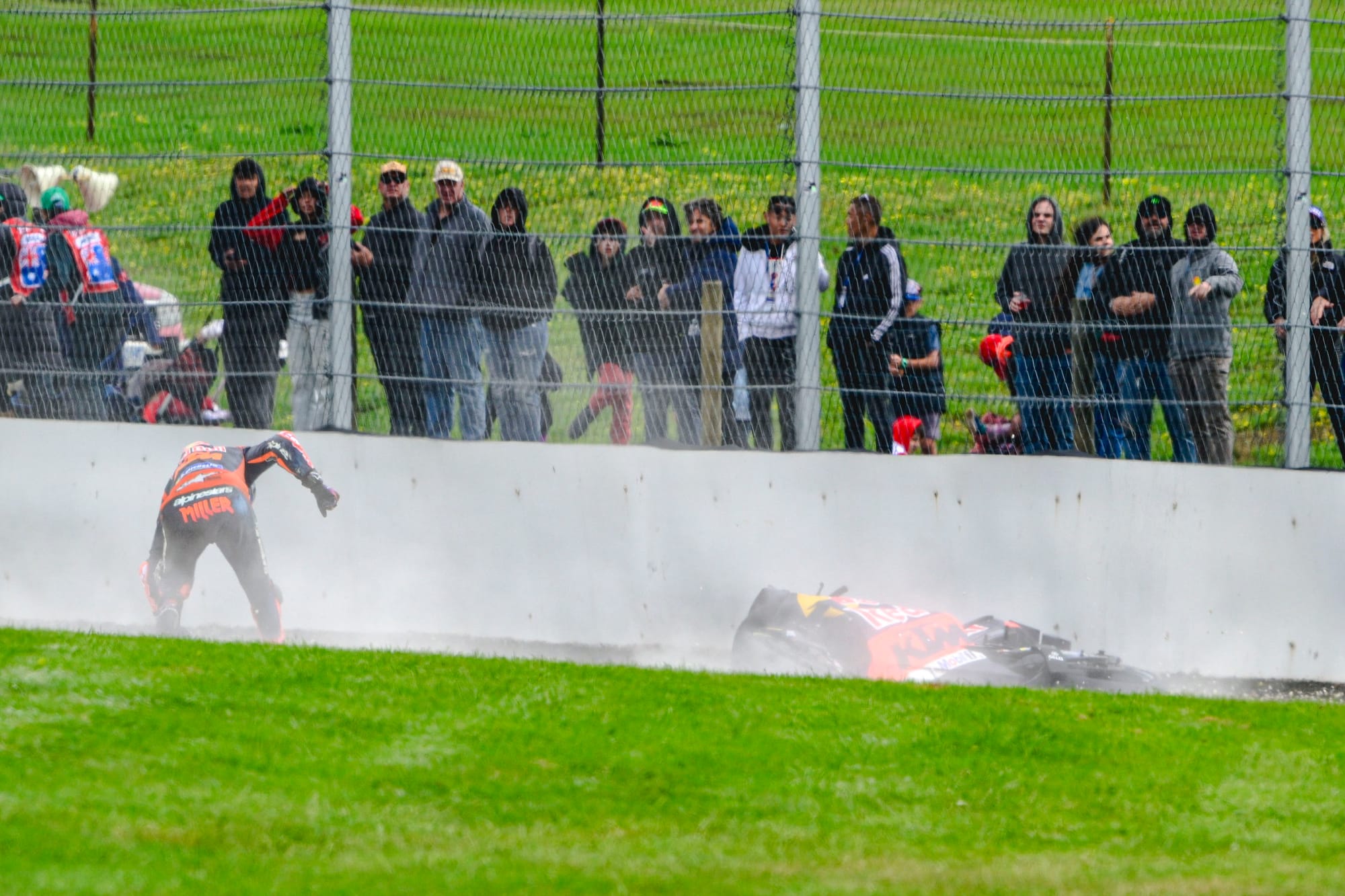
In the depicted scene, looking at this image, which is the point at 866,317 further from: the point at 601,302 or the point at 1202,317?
the point at 1202,317

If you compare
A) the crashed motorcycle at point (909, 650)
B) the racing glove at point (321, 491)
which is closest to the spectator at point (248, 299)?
the racing glove at point (321, 491)

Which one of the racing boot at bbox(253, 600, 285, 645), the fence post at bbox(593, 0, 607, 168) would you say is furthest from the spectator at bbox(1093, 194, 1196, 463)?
the racing boot at bbox(253, 600, 285, 645)

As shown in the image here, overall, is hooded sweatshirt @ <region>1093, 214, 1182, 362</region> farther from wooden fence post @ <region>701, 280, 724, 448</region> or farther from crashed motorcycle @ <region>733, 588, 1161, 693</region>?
wooden fence post @ <region>701, 280, 724, 448</region>

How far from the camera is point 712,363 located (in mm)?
8586

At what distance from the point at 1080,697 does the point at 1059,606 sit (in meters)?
0.94

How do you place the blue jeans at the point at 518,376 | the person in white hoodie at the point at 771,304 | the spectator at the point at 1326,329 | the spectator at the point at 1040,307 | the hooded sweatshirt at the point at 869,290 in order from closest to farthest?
the spectator at the point at 1326,329 < the spectator at the point at 1040,307 < the hooded sweatshirt at the point at 869,290 < the person in white hoodie at the point at 771,304 < the blue jeans at the point at 518,376

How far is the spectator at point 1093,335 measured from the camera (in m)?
8.21

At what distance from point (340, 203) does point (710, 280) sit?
182cm

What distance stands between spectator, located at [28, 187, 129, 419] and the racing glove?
1208 mm

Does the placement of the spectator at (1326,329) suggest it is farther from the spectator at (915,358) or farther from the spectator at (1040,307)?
the spectator at (915,358)

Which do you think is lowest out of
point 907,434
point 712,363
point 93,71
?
point 907,434

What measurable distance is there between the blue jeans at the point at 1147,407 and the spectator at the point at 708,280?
1698 mm

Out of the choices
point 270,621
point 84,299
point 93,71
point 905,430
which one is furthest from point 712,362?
point 93,71

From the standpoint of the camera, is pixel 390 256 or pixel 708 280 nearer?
pixel 708 280
